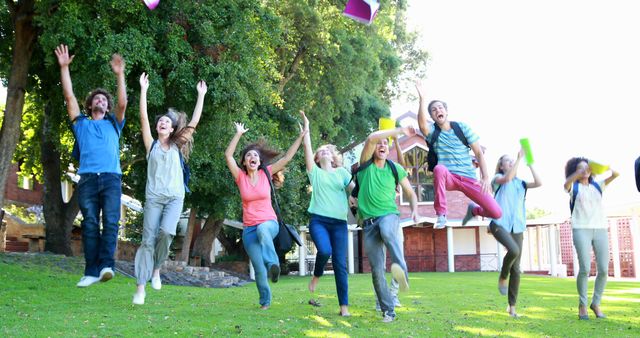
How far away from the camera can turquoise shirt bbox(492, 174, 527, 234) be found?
10125 mm

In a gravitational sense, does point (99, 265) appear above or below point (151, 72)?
below

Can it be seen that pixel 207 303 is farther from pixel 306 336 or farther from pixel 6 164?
pixel 6 164

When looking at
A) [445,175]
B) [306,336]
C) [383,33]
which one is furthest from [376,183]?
[383,33]

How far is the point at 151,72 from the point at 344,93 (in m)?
12.3

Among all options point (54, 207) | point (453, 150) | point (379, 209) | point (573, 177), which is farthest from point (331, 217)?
point (54, 207)

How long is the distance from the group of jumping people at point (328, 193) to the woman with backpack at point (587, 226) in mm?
15

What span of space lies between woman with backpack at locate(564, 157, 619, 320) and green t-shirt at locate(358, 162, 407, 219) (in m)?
2.97

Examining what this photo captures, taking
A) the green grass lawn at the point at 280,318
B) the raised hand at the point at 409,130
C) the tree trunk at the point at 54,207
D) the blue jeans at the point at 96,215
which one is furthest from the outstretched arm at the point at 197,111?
the tree trunk at the point at 54,207

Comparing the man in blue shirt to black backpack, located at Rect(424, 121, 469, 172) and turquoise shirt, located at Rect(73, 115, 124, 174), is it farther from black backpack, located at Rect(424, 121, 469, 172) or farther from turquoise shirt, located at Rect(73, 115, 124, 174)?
black backpack, located at Rect(424, 121, 469, 172)

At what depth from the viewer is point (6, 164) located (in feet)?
62.5

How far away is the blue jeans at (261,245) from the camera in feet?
32.3

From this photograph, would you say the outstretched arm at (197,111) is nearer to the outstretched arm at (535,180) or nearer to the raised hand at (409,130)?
the raised hand at (409,130)

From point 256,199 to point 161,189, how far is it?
1533mm

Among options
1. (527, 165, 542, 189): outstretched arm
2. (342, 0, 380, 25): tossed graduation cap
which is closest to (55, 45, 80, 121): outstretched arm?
(342, 0, 380, 25): tossed graduation cap
